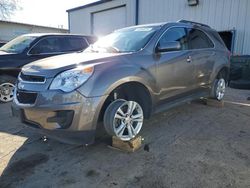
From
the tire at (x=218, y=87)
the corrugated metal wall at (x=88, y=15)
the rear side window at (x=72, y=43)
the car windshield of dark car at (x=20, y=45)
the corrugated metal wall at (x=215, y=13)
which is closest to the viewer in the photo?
the tire at (x=218, y=87)

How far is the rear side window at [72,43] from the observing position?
686 cm

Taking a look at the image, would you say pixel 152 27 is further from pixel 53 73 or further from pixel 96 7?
pixel 96 7

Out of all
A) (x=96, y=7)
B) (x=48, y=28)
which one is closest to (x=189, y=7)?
(x=96, y=7)

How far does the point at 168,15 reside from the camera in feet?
40.5

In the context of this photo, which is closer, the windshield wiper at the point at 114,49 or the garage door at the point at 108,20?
the windshield wiper at the point at 114,49

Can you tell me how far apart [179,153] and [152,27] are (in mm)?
2089

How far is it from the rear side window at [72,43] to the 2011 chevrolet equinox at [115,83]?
2708 millimetres

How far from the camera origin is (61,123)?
2.90m

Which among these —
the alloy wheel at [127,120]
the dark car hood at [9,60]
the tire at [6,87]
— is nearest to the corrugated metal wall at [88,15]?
the dark car hood at [9,60]

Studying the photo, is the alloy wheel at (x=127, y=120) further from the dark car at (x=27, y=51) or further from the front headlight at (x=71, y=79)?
the dark car at (x=27, y=51)

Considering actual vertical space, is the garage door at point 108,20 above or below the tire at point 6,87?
above

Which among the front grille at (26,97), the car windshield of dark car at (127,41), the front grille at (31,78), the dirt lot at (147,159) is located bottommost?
the dirt lot at (147,159)

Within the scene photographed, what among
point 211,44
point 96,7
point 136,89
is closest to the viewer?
point 136,89

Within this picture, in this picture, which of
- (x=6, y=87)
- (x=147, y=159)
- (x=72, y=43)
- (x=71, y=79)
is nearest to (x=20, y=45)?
(x=6, y=87)
